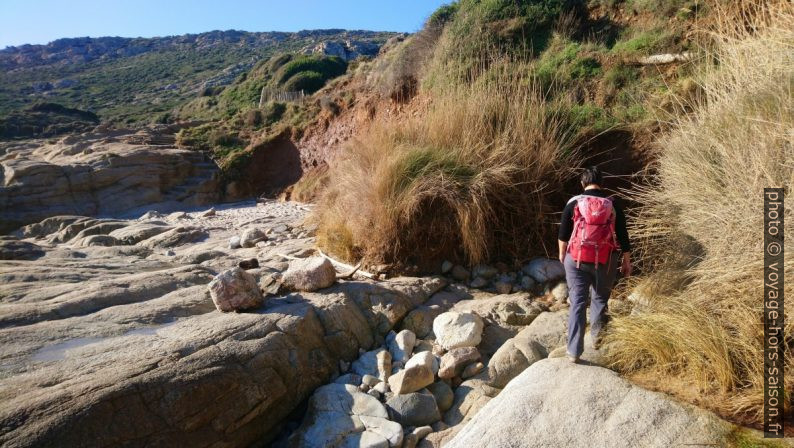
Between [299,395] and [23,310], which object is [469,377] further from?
[23,310]

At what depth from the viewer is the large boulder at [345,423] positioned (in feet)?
11.3

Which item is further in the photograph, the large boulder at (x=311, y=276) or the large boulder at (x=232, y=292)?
the large boulder at (x=311, y=276)

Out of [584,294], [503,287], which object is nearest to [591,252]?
[584,294]

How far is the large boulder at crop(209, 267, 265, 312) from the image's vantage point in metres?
4.33

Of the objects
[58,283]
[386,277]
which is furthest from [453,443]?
[58,283]

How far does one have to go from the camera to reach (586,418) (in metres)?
2.94

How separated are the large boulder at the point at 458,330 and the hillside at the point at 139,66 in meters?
33.5

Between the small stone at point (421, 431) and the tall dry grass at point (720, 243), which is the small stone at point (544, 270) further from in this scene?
the small stone at point (421, 431)

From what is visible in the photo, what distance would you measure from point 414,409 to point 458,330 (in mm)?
935

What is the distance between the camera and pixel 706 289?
137 inches

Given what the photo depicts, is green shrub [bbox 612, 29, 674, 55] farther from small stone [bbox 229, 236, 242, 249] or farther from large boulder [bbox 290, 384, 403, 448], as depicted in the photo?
large boulder [bbox 290, 384, 403, 448]

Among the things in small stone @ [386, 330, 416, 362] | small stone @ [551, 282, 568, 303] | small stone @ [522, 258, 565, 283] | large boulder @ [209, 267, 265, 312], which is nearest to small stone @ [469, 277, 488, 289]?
small stone @ [522, 258, 565, 283]

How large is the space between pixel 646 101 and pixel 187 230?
25.8ft

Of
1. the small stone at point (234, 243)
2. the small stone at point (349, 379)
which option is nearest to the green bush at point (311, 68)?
the small stone at point (234, 243)
